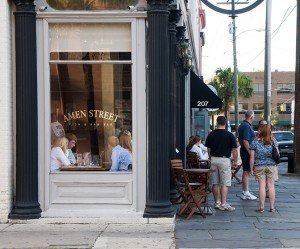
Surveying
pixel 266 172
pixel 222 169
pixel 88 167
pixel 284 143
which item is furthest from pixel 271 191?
pixel 284 143

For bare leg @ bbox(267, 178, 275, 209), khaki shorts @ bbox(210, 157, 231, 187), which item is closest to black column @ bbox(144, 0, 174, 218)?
khaki shorts @ bbox(210, 157, 231, 187)

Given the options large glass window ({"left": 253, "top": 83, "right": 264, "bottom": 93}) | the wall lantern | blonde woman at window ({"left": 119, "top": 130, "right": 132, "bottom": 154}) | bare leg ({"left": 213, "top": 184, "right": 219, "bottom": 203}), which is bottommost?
bare leg ({"left": 213, "top": 184, "right": 219, "bottom": 203})

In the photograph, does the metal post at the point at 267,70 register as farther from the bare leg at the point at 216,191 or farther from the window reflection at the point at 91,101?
the window reflection at the point at 91,101

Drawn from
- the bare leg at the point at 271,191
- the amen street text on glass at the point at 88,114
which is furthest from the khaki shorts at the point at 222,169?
the amen street text on glass at the point at 88,114

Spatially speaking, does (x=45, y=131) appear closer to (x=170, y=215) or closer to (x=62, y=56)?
(x=62, y=56)

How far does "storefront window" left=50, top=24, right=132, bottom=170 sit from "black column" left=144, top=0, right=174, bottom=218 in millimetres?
468

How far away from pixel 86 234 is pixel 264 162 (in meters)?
3.75

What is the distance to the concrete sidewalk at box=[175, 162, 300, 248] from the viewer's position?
8.12 meters

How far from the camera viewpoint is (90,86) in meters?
10.0

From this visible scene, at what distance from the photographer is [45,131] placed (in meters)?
9.78

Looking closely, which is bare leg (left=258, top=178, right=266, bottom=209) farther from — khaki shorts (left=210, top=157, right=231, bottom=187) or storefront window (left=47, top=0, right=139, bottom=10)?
storefront window (left=47, top=0, right=139, bottom=10)

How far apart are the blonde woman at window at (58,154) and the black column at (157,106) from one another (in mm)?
1467

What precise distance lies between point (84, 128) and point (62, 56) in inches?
49.7

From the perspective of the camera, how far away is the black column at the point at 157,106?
31.3 ft
